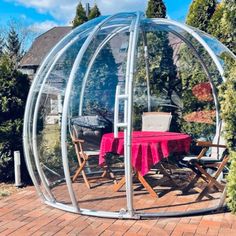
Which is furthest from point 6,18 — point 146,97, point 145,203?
point 145,203

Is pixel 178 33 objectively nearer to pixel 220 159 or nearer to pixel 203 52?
pixel 203 52

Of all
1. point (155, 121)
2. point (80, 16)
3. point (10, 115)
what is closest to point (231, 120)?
point (155, 121)

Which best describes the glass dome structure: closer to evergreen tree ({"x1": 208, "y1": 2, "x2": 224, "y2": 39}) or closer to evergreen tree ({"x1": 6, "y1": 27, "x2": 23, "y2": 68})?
evergreen tree ({"x1": 208, "y1": 2, "x2": 224, "y2": 39})

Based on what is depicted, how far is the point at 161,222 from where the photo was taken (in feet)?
16.0

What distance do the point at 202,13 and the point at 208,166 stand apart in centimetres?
555

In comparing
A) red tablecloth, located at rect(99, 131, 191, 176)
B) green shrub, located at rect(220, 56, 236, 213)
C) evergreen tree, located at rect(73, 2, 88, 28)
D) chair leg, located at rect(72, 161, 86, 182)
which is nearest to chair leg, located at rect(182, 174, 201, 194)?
red tablecloth, located at rect(99, 131, 191, 176)

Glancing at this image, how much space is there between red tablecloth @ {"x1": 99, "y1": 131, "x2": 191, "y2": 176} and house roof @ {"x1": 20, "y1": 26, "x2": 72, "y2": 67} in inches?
737

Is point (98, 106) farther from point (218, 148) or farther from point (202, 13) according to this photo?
point (202, 13)

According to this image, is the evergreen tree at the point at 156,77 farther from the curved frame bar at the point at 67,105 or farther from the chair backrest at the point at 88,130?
the curved frame bar at the point at 67,105

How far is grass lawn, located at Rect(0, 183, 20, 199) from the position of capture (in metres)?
6.45

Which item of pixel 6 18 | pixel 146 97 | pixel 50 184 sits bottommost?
pixel 50 184

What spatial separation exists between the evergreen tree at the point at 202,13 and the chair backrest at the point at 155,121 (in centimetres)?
358

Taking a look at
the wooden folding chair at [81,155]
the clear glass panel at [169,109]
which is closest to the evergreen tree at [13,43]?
the clear glass panel at [169,109]

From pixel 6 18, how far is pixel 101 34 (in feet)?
112
